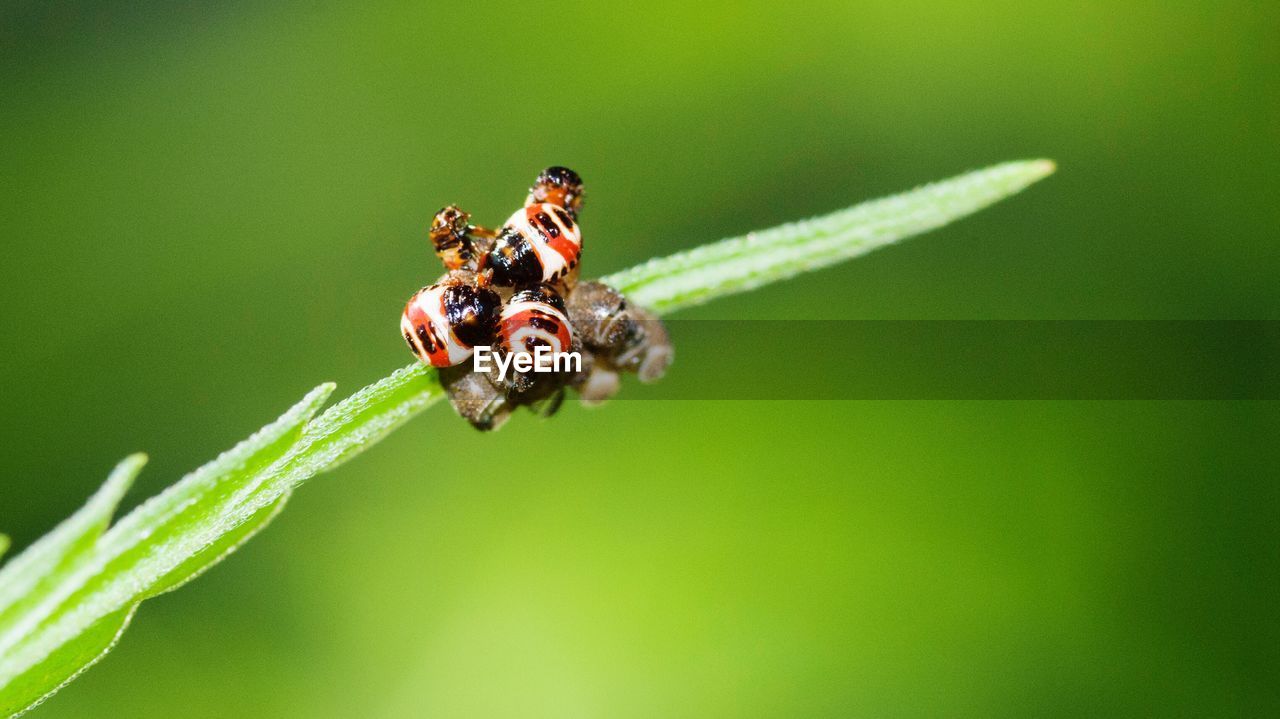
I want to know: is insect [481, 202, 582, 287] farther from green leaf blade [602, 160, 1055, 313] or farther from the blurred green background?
the blurred green background

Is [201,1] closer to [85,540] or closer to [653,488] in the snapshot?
[653,488]

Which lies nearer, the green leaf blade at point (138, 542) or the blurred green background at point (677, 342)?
the green leaf blade at point (138, 542)

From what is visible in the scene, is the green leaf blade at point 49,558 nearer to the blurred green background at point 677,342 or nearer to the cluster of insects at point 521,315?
the cluster of insects at point 521,315

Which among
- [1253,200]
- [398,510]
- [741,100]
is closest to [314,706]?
[398,510]

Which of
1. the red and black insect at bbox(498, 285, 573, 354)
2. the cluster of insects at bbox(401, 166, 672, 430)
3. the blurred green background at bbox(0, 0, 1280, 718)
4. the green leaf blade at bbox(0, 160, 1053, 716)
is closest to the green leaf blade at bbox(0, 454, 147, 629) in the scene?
the green leaf blade at bbox(0, 160, 1053, 716)

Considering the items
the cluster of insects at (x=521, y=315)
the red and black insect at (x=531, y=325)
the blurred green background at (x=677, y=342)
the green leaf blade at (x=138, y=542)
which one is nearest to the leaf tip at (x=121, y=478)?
the green leaf blade at (x=138, y=542)

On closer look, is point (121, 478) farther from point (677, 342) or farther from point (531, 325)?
point (677, 342)

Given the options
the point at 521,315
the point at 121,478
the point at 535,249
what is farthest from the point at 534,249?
the point at 121,478
